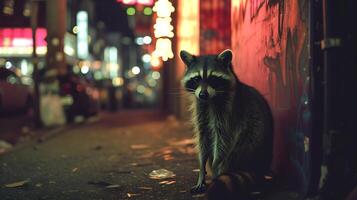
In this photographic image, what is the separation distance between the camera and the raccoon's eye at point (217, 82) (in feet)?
15.7

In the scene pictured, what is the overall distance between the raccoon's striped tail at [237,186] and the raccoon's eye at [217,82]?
883 millimetres

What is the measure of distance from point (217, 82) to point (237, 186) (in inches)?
43.5

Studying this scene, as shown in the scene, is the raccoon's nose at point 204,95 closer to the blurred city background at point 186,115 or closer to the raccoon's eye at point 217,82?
the raccoon's eye at point 217,82

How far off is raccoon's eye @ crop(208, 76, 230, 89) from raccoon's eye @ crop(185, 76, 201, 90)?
5.4 inches

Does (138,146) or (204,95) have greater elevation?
(204,95)

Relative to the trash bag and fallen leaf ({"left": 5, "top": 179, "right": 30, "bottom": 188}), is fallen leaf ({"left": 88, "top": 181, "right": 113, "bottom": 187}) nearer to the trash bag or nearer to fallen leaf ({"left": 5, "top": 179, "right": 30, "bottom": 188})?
fallen leaf ({"left": 5, "top": 179, "right": 30, "bottom": 188})

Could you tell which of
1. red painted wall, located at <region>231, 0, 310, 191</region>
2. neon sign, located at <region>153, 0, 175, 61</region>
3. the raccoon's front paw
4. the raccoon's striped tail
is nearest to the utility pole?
neon sign, located at <region>153, 0, 175, 61</region>

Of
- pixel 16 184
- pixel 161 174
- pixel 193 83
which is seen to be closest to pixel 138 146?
pixel 161 174

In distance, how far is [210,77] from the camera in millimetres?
4785

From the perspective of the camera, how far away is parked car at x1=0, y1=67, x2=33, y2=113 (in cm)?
1733

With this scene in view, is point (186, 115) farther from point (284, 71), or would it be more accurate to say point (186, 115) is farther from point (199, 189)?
point (199, 189)

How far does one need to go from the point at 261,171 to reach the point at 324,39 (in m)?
1.78

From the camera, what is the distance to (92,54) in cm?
4559

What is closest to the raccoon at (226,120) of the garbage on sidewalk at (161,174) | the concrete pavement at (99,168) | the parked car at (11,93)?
the concrete pavement at (99,168)
